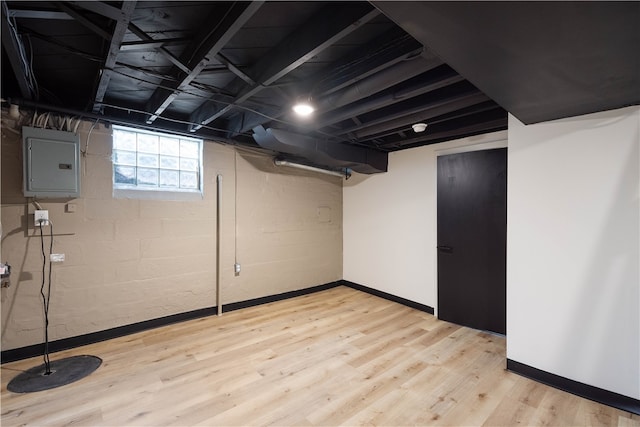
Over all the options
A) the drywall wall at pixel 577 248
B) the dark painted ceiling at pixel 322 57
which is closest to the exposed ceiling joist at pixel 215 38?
the dark painted ceiling at pixel 322 57

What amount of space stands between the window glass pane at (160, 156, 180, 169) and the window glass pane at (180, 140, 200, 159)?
0.10 meters

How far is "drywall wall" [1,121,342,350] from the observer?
2520mm

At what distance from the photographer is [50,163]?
2502mm

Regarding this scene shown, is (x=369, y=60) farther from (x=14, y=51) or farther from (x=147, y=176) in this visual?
(x=147, y=176)

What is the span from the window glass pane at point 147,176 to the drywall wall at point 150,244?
0.80 ft

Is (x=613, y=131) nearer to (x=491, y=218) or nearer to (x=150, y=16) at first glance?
(x=491, y=218)

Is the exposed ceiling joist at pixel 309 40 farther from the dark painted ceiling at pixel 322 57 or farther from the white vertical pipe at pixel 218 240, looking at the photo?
the white vertical pipe at pixel 218 240

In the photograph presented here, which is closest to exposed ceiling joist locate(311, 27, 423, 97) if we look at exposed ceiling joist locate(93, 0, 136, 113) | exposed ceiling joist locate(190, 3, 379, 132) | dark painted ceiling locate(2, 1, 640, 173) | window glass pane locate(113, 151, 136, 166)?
dark painted ceiling locate(2, 1, 640, 173)

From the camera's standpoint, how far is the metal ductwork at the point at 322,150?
320 cm

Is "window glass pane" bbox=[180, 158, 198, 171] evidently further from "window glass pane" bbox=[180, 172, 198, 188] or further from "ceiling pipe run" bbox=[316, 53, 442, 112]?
"ceiling pipe run" bbox=[316, 53, 442, 112]

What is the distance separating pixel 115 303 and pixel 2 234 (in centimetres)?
112

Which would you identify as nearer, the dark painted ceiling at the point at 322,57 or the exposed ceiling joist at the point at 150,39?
the dark painted ceiling at the point at 322,57

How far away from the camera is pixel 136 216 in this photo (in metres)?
3.08

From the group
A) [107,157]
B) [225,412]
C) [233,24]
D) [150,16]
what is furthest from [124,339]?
[233,24]
